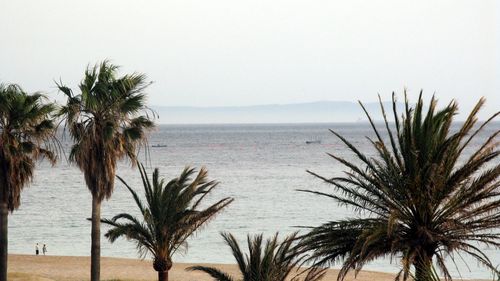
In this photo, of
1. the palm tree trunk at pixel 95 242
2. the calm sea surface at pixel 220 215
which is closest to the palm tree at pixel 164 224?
the palm tree trunk at pixel 95 242

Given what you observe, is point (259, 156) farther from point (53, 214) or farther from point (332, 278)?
point (332, 278)

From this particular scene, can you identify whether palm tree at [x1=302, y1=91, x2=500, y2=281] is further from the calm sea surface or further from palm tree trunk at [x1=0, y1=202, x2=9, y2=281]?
the calm sea surface

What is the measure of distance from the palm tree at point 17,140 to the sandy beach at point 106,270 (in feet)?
43.7

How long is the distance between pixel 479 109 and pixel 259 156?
179764 mm

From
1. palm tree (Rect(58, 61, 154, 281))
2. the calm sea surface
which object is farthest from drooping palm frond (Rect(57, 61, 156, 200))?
the calm sea surface

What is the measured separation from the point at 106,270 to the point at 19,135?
2059 centimetres

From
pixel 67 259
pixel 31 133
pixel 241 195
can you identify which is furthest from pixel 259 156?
pixel 31 133

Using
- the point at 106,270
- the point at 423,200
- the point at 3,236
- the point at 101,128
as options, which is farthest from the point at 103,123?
the point at 106,270

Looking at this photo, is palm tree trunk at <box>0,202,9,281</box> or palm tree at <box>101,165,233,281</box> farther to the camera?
palm tree trunk at <box>0,202,9,281</box>

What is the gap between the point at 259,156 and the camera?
196250 mm

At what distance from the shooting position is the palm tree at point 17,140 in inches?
1143

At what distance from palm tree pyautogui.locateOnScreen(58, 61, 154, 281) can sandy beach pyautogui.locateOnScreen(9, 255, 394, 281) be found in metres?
14.0

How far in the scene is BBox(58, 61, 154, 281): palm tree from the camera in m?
28.8

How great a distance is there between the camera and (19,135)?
1162 inches
